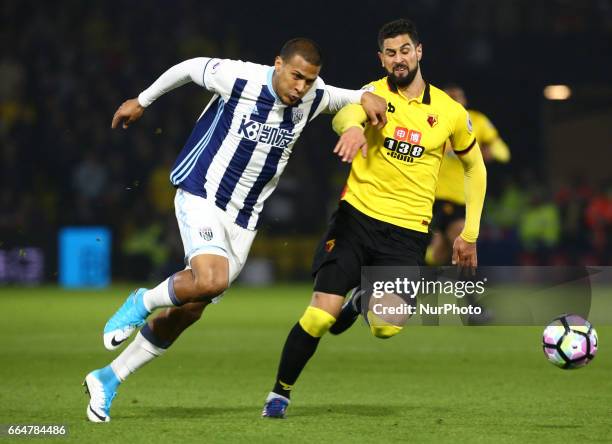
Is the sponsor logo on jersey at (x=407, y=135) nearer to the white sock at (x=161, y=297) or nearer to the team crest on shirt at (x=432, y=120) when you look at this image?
the team crest on shirt at (x=432, y=120)

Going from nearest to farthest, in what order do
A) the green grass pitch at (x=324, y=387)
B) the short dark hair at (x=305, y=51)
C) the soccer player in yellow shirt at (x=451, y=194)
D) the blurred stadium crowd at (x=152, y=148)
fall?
the green grass pitch at (x=324, y=387), the short dark hair at (x=305, y=51), the soccer player in yellow shirt at (x=451, y=194), the blurred stadium crowd at (x=152, y=148)

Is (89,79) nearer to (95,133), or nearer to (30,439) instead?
(95,133)

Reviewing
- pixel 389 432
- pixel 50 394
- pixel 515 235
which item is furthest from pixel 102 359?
pixel 515 235

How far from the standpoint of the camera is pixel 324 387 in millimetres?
7984

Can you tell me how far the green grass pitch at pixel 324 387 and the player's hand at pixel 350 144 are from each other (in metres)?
1.33

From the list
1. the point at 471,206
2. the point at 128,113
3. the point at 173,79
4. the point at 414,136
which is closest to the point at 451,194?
the point at 471,206

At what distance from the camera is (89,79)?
1975cm

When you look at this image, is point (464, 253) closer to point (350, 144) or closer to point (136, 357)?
point (350, 144)

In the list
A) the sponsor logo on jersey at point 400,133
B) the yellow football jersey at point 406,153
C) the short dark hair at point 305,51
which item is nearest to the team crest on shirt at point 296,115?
the short dark hair at point 305,51

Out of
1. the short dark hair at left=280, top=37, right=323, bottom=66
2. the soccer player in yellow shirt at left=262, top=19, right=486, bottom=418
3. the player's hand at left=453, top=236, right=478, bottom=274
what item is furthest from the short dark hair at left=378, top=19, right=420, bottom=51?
the player's hand at left=453, top=236, right=478, bottom=274

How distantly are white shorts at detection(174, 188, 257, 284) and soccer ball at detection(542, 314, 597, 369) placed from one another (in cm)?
168

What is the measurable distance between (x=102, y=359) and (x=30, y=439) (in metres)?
3.62

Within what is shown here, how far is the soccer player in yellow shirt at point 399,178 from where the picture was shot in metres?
6.99

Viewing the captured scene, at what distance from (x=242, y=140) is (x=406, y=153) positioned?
96 cm
